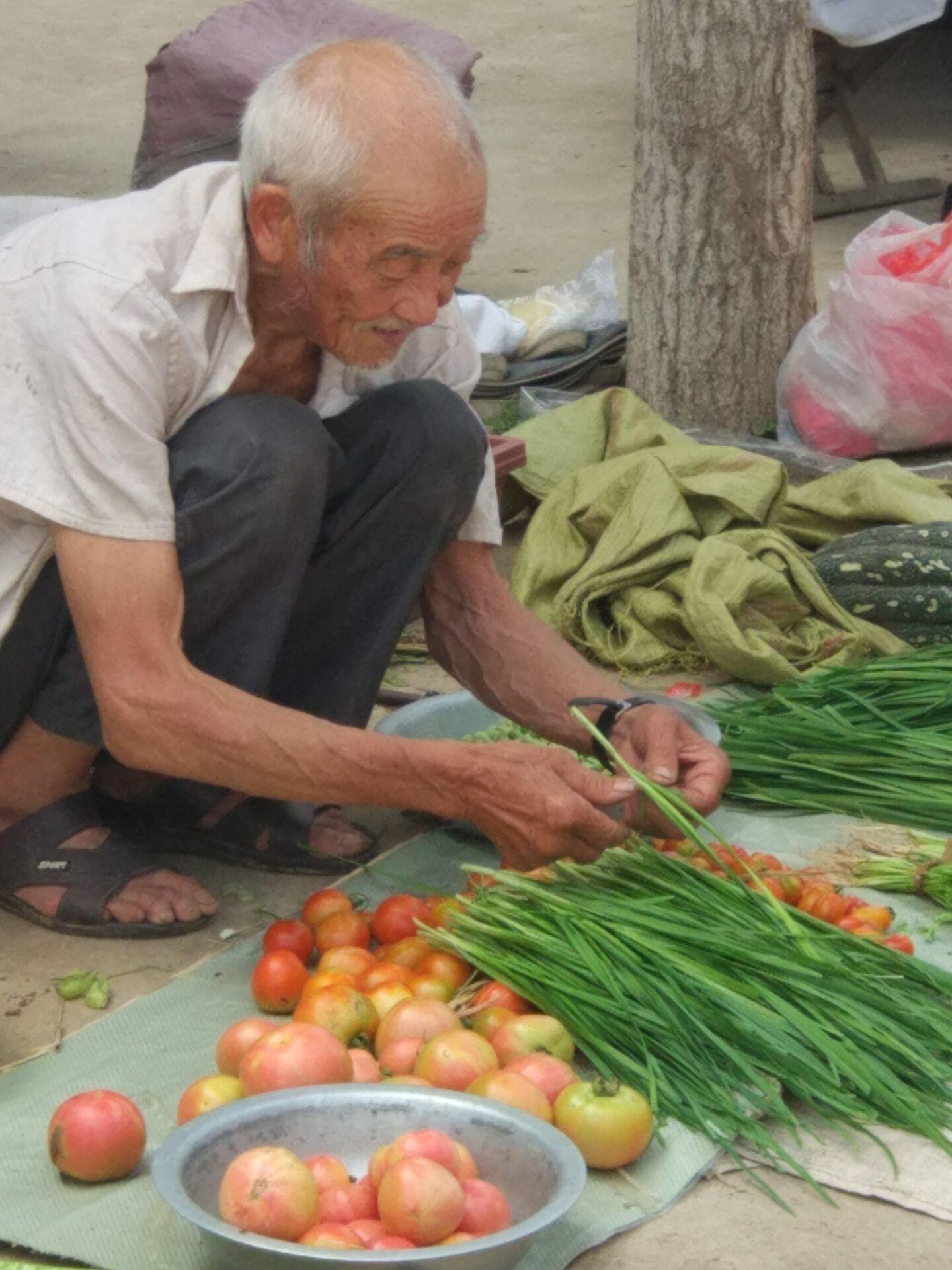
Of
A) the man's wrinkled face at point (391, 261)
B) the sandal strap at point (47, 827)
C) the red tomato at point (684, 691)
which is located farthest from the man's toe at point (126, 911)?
the red tomato at point (684, 691)

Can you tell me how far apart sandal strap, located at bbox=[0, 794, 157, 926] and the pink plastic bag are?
276cm

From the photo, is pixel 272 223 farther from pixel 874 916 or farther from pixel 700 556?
pixel 700 556

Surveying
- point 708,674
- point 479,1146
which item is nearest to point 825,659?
point 708,674

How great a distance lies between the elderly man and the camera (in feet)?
8.64

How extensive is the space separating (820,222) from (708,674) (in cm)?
414

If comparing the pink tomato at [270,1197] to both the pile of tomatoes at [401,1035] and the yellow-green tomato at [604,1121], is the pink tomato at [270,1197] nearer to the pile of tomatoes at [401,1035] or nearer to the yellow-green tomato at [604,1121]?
the pile of tomatoes at [401,1035]

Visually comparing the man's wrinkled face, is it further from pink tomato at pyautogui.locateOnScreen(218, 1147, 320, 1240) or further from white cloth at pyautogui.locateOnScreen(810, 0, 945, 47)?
white cloth at pyautogui.locateOnScreen(810, 0, 945, 47)

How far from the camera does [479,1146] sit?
7.23 feet

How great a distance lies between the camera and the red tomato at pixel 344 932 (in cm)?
282

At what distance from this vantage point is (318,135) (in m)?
2.62

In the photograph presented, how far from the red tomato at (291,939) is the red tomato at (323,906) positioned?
5cm

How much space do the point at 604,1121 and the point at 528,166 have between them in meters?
7.33

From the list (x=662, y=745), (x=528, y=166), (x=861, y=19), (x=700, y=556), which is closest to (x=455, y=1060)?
(x=662, y=745)

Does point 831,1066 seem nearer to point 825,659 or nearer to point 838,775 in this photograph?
point 838,775
